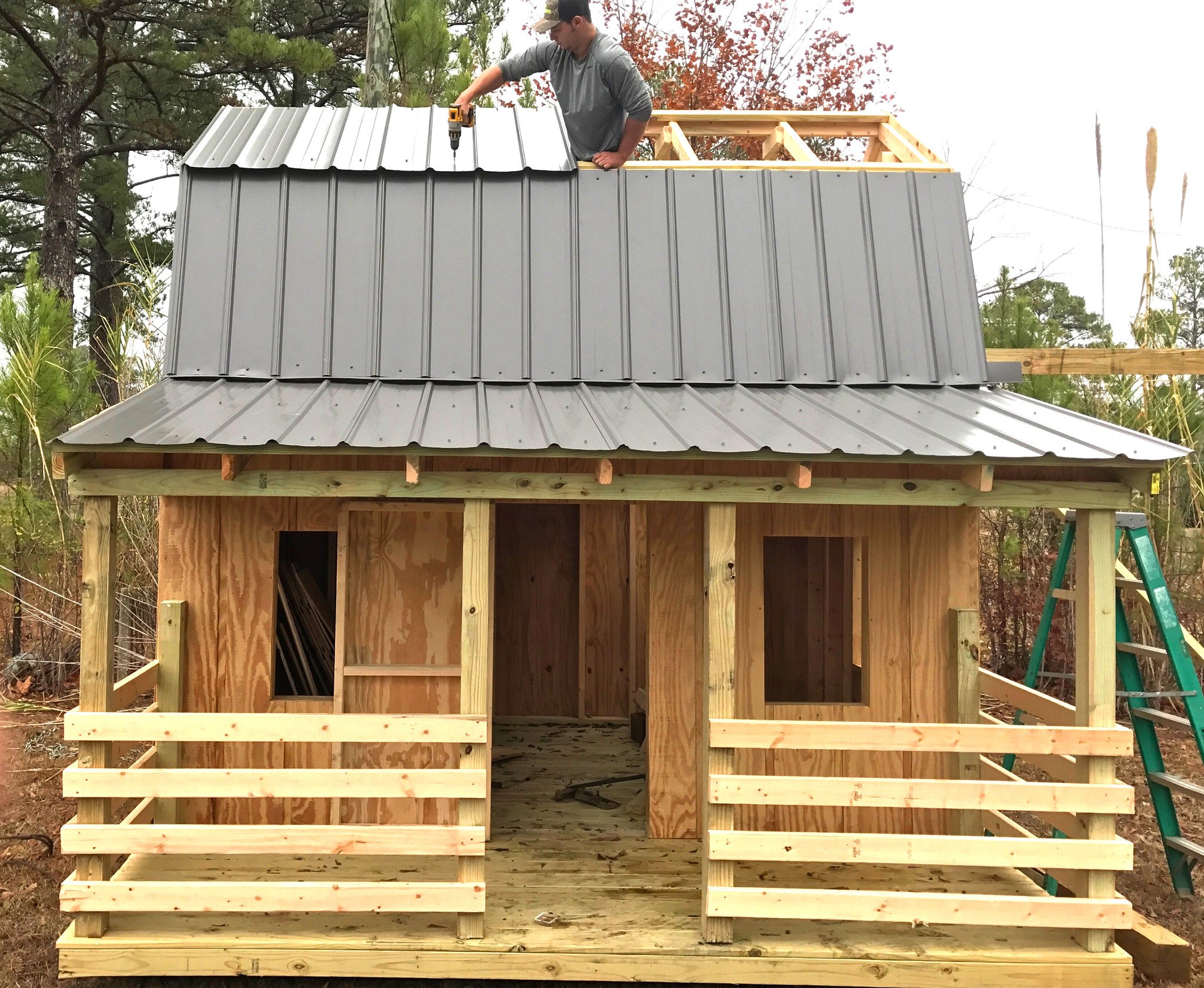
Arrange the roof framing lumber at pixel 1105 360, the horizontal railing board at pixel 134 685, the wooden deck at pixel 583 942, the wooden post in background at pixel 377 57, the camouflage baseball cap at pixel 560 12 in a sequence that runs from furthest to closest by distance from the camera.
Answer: the wooden post in background at pixel 377 57 < the roof framing lumber at pixel 1105 360 < the camouflage baseball cap at pixel 560 12 < the horizontal railing board at pixel 134 685 < the wooden deck at pixel 583 942

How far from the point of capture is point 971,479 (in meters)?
5.19

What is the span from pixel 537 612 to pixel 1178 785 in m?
6.43

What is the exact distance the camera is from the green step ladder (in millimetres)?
6082

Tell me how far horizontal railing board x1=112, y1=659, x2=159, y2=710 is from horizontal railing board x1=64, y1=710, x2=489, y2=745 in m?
0.35

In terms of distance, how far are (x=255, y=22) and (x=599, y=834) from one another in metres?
14.0

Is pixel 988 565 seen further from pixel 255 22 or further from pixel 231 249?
pixel 255 22

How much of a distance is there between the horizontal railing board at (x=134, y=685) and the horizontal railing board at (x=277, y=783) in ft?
1.39

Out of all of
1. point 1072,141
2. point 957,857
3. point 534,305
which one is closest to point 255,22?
point 534,305

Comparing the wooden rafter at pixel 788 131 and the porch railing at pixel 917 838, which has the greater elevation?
the wooden rafter at pixel 788 131

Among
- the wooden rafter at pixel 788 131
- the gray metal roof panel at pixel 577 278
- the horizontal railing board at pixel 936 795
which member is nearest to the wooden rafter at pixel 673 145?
the wooden rafter at pixel 788 131

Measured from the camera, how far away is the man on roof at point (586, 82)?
6.71 meters

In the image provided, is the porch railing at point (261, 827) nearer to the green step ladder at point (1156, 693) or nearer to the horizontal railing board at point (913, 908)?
the horizontal railing board at point (913, 908)

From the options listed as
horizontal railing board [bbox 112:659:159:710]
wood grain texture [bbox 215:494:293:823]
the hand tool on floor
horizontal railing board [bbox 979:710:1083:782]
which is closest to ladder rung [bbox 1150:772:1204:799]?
horizontal railing board [bbox 979:710:1083:782]

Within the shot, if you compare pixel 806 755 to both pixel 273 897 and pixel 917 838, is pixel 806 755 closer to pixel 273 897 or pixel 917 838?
pixel 917 838
